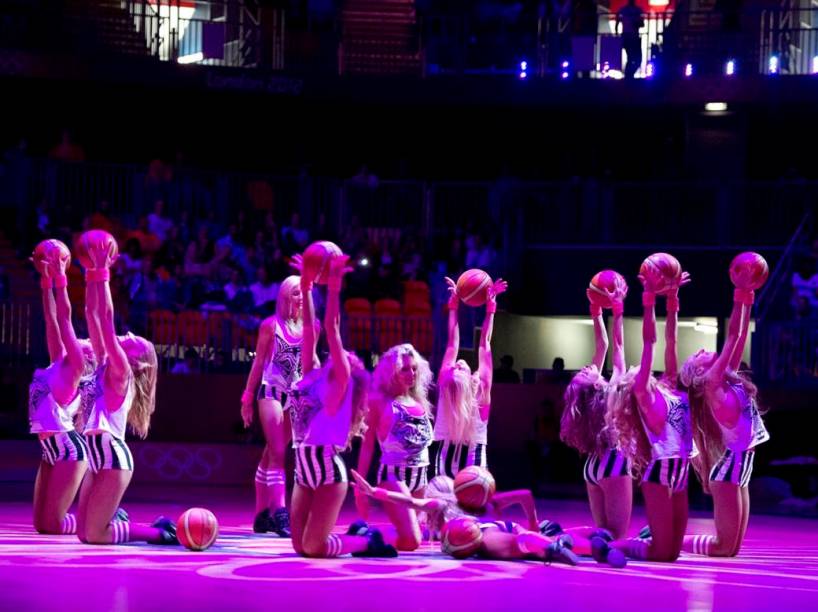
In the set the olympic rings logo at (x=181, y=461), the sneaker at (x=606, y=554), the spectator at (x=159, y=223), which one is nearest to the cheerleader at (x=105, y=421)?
the sneaker at (x=606, y=554)

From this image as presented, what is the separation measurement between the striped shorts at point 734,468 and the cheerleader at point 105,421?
137 inches

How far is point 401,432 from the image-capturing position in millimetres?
9102

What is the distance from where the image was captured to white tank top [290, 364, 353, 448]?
8.58 m

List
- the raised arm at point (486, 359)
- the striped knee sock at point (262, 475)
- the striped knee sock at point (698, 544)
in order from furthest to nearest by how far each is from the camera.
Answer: the striped knee sock at point (262, 475) → the raised arm at point (486, 359) → the striped knee sock at point (698, 544)

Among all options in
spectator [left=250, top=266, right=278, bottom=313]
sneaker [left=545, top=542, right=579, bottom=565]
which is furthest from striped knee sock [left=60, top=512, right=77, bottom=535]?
spectator [left=250, top=266, right=278, bottom=313]

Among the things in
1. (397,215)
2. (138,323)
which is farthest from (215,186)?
(138,323)

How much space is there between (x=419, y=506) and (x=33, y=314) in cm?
A: 888

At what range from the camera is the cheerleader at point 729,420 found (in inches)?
356

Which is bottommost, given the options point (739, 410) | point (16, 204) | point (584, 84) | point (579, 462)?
point (579, 462)

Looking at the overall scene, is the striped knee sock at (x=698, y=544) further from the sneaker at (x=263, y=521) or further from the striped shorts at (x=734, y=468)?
the sneaker at (x=263, y=521)

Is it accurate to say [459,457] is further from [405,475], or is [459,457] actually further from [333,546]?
[333,546]

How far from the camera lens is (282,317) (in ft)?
34.1

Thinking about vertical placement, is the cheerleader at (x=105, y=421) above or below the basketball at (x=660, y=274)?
below

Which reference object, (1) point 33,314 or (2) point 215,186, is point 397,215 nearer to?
(2) point 215,186
